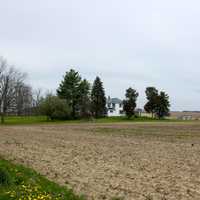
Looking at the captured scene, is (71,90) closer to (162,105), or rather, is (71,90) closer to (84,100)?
(84,100)

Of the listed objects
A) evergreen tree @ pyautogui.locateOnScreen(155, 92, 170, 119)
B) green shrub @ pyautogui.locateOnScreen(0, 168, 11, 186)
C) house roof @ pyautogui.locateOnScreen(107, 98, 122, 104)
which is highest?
house roof @ pyautogui.locateOnScreen(107, 98, 122, 104)

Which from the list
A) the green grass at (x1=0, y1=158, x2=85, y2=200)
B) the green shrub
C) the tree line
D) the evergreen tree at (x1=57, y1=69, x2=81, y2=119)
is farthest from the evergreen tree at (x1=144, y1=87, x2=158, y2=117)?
the green shrub

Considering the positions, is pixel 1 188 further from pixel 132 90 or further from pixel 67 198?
pixel 132 90

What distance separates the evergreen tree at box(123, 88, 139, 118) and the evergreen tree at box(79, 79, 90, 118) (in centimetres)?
1162

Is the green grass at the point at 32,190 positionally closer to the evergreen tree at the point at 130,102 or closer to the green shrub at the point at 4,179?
the green shrub at the point at 4,179

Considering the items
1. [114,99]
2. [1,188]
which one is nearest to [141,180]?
[1,188]

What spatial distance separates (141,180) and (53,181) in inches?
102

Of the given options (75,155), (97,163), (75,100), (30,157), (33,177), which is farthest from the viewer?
(75,100)

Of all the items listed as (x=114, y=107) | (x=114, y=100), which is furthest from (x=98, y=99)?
(x=114, y=100)

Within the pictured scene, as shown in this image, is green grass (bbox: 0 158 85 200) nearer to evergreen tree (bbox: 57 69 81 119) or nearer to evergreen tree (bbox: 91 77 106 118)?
evergreen tree (bbox: 57 69 81 119)

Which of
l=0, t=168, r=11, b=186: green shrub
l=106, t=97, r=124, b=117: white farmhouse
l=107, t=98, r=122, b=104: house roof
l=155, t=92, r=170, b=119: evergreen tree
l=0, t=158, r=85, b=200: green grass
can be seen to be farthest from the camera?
l=107, t=98, r=122, b=104: house roof

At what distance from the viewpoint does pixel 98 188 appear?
9617mm

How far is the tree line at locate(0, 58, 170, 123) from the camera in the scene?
272ft

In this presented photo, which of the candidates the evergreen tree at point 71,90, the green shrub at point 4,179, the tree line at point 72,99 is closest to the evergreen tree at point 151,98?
the tree line at point 72,99
